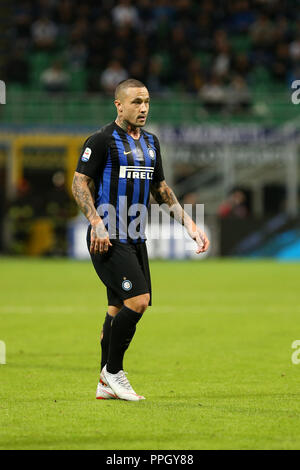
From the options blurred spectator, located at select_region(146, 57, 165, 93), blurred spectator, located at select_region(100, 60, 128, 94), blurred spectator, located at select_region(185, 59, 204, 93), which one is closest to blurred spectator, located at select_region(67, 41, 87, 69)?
blurred spectator, located at select_region(100, 60, 128, 94)

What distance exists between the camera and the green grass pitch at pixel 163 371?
514cm

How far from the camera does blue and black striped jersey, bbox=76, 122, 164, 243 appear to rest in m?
6.26

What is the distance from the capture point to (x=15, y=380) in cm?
715

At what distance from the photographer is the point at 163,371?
769 centimetres

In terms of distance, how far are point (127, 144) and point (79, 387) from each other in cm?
186

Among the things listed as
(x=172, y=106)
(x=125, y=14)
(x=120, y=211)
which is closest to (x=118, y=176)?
(x=120, y=211)

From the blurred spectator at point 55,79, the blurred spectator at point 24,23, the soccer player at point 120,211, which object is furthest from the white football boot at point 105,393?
the blurred spectator at point 24,23

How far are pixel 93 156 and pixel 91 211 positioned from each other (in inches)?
14.8

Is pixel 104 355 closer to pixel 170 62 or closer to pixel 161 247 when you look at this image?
pixel 161 247

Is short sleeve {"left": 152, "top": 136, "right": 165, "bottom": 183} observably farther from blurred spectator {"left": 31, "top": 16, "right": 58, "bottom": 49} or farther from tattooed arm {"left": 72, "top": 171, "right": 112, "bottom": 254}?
blurred spectator {"left": 31, "top": 16, "right": 58, "bottom": 49}

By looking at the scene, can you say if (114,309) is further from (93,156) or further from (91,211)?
(93,156)

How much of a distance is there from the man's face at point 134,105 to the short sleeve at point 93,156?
0.77ft

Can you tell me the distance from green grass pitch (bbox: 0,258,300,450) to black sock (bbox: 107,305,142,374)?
27cm

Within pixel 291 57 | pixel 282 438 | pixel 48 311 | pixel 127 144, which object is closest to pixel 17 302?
pixel 48 311
